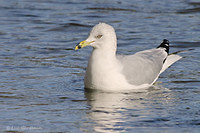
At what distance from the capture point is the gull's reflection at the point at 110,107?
653cm

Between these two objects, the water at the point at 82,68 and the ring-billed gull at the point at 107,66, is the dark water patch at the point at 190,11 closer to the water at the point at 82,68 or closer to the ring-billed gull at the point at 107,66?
the water at the point at 82,68

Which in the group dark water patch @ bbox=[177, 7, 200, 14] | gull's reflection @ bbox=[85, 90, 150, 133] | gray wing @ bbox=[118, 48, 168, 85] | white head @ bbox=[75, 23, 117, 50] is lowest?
gull's reflection @ bbox=[85, 90, 150, 133]

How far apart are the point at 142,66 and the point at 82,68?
1.49 meters

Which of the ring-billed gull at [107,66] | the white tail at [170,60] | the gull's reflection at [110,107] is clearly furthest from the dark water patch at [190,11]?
the gull's reflection at [110,107]

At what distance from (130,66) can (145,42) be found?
3459 mm

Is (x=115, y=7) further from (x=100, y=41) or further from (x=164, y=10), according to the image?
(x=100, y=41)

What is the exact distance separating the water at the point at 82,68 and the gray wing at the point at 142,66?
0.22 metres

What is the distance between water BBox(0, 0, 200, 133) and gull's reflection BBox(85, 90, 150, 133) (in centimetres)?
1

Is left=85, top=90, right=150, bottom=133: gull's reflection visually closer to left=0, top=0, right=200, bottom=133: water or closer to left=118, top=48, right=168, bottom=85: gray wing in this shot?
left=0, top=0, right=200, bottom=133: water

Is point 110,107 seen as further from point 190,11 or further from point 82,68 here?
point 190,11

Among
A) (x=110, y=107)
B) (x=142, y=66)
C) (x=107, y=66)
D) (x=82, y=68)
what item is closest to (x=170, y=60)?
(x=142, y=66)

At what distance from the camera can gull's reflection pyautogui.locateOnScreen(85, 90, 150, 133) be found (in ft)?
21.4

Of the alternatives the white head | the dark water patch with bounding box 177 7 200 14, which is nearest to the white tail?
the white head

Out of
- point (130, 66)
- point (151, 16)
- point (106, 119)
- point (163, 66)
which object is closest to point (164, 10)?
point (151, 16)
